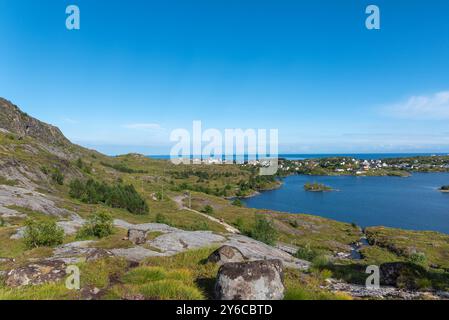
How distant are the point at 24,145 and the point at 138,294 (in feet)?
495

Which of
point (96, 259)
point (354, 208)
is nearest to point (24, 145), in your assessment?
point (96, 259)

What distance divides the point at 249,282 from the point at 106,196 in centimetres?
11177

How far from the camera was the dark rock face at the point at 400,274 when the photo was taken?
16344mm

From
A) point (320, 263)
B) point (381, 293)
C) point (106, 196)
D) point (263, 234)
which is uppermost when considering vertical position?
point (381, 293)

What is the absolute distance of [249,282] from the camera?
32.5 feet

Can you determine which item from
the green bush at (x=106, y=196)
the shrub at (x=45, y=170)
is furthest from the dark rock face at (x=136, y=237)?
the shrub at (x=45, y=170)

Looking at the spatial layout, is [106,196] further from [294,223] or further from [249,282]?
[249,282]

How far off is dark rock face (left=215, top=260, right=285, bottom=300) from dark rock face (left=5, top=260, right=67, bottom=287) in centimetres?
692

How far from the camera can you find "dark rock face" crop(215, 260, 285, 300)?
32.3 ft

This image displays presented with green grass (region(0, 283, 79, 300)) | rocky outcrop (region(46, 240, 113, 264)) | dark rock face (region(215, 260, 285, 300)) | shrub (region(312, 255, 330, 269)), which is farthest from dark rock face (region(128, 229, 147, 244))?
dark rock face (region(215, 260, 285, 300))

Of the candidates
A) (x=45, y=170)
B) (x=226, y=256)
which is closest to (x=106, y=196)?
(x=45, y=170)

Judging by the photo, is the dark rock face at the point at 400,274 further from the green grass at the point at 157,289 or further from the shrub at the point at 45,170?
the shrub at the point at 45,170
